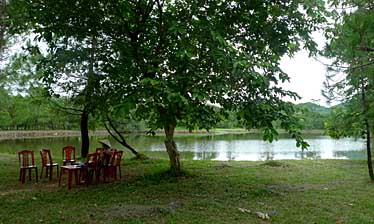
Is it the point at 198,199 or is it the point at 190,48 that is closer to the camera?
the point at 190,48

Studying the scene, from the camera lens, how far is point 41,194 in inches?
261

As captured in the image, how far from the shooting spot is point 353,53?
186 inches

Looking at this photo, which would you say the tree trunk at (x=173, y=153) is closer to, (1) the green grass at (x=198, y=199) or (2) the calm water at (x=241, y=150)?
(1) the green grass at (x=198, y=199)

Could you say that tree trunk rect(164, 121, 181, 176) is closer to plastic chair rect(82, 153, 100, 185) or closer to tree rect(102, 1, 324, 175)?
tree rect(102, 1, 324, 175)

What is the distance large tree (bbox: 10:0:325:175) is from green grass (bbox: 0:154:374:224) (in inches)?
45.5

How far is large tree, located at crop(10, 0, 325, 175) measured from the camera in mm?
5309

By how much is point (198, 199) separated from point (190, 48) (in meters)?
2.48

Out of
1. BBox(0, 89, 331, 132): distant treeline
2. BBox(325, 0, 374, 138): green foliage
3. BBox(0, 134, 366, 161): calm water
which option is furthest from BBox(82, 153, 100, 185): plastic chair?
BBox(0, 134, 366, 161): calm water

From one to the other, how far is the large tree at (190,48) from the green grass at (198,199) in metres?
1.15

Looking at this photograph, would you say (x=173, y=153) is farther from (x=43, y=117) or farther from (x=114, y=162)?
(x=43, y=117)

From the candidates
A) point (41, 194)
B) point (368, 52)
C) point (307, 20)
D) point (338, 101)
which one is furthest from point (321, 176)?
point (41, 194)

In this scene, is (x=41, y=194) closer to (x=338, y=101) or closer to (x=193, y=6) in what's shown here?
(x=193, y=6)

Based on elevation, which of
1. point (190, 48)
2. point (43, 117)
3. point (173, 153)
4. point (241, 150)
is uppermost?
point (190, 48)

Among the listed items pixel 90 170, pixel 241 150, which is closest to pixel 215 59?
pixel 90 170
